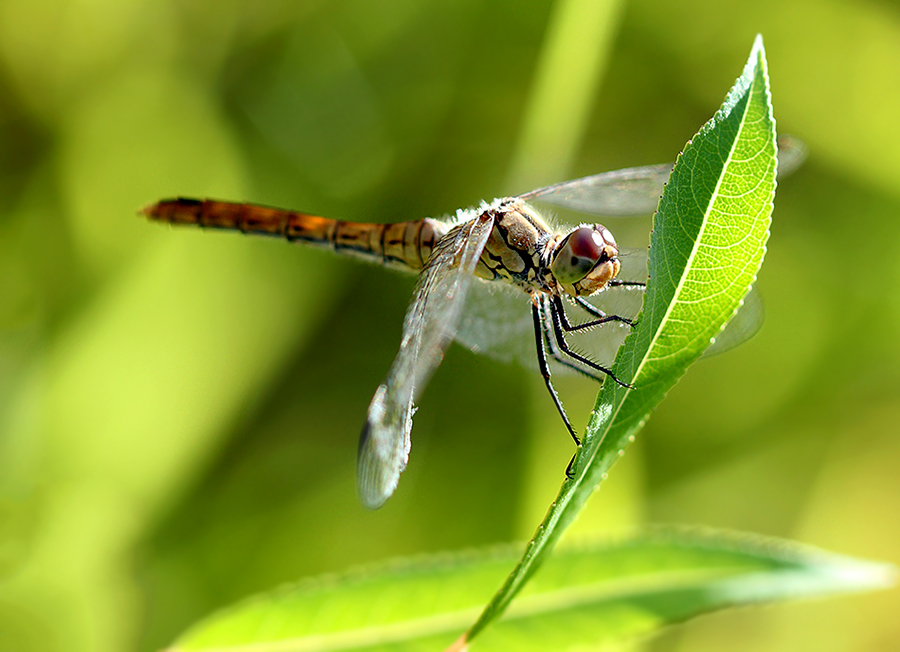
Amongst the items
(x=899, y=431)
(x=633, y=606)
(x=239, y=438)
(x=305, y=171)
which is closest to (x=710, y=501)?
(x=899, y=431)

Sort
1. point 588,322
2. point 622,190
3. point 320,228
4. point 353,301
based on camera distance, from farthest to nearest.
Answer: point 353,301, point 320,228, point 622,190, point 588,322

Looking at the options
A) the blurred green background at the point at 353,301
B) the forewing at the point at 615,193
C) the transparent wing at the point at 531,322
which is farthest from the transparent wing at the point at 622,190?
the blurred green background at the point at 353,301

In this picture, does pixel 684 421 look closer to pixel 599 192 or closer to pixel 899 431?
pixel 899 431

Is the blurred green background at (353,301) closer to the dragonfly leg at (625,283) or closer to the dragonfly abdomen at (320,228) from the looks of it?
the dragonfly abdomen at (320,228)

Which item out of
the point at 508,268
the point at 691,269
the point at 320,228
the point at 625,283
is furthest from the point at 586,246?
the point at 320,228

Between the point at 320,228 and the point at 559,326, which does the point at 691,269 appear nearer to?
the point at 559,326

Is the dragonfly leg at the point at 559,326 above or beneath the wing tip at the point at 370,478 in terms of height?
above

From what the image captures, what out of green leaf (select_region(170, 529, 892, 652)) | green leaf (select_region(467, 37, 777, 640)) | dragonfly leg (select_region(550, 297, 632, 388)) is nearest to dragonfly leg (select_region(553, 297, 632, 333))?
dragonfly leg (select_region(550, 297, 632, 388))

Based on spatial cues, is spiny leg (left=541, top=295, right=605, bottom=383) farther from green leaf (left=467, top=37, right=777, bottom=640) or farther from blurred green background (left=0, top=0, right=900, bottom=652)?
green leaf (left=467, top=37, right=777, bottom=640)
